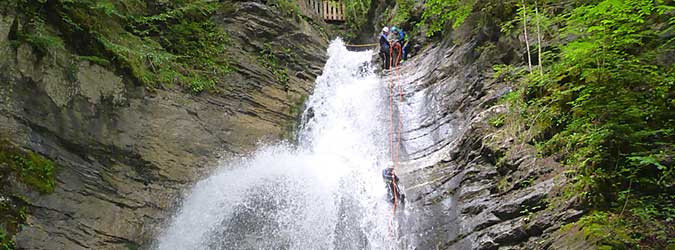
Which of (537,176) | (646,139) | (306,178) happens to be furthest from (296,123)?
(646,139)

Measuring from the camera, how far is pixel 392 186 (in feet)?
27.2

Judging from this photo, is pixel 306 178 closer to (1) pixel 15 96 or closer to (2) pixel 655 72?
(1) pixel 15 96

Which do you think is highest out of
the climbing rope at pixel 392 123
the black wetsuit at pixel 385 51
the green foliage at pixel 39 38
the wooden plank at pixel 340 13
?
the green foliage at pixel 39 38

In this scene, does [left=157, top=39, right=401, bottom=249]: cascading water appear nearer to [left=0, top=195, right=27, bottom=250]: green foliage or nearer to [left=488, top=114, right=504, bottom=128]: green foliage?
[left=0, top=195, right=27, bottom=250]: green foliage

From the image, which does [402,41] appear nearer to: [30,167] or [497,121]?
[497,121]

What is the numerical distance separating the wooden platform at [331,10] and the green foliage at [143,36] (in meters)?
7.14

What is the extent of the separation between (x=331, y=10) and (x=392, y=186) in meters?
12.3

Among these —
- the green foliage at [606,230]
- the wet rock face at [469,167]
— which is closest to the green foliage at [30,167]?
the wet rock face at [469,167]

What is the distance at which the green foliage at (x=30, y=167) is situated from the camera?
21.7 feet

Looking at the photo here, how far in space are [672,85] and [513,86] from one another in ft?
Result: 9.24

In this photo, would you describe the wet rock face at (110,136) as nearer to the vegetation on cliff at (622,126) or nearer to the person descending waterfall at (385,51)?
the person descending waterfall at (385,51)

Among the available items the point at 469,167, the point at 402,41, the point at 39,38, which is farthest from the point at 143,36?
the point at 469,167

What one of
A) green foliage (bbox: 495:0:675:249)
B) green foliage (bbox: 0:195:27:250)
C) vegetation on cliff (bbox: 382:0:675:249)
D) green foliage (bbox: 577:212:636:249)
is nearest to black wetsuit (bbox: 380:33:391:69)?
vegetation on cliff (bbox: 382:0:675:249)

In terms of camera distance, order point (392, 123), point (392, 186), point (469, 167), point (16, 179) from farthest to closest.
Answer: point (392, 123) < point (392, 186) < point (469, 167) < point (16, 179)
